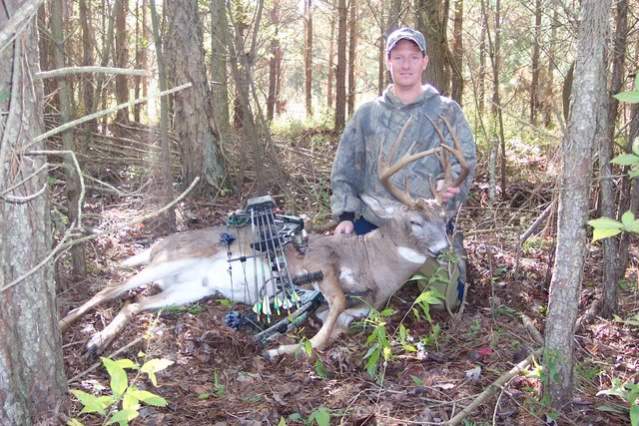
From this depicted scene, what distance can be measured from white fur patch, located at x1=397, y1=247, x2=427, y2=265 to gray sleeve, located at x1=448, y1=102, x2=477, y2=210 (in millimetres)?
482

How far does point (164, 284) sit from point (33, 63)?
307cm

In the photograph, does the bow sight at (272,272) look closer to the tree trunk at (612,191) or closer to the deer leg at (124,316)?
the deer leg at (124,316)

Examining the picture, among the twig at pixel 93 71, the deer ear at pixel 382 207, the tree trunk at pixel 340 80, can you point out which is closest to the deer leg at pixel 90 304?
the deer ear at pixel 382 207

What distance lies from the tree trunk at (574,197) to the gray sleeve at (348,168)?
2694mm

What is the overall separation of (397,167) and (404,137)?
0.41 m

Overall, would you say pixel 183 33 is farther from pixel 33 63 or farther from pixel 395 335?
Answer: pixel 33 63

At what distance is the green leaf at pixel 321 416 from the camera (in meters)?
2.95

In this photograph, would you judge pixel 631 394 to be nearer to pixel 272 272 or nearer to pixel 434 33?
pixel 272 272

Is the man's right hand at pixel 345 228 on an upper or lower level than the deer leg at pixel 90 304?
upper

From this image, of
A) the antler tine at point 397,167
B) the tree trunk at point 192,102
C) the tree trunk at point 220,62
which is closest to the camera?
the antler tine at point 397,167

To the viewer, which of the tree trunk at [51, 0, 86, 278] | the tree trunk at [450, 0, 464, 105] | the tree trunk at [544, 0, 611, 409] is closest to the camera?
the tree trunk at [544, 0, 611, 409]

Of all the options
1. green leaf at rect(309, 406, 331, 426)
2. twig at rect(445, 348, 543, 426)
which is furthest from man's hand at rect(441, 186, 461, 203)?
green leaf at rect(309, 406, 331, 426)

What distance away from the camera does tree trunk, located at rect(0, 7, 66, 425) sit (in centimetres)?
243

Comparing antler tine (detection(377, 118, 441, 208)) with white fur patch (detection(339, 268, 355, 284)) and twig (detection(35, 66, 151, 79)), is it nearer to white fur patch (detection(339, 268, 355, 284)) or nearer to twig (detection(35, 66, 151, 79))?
white fur patch (detection(339, 268, 355, 284))
